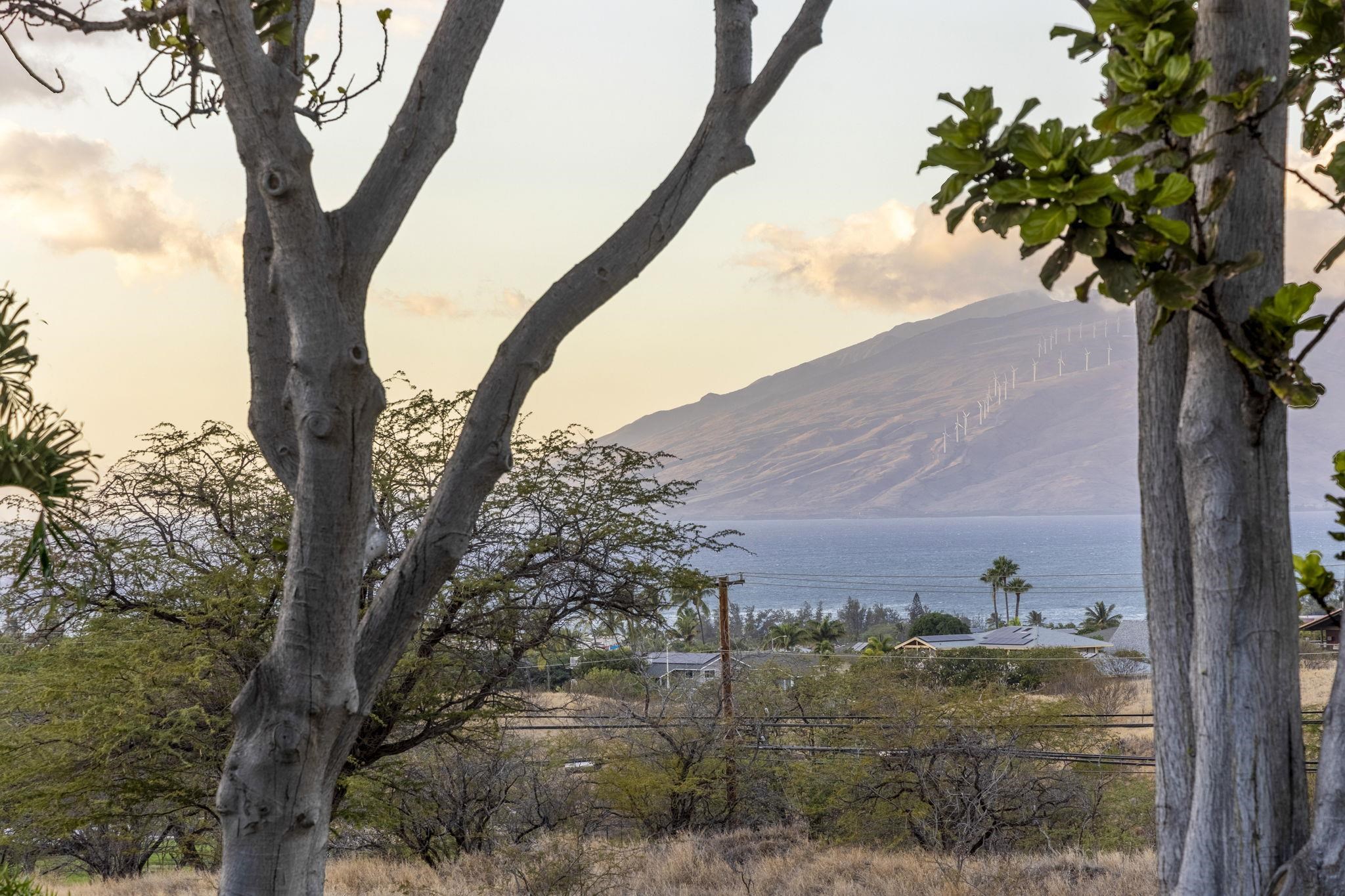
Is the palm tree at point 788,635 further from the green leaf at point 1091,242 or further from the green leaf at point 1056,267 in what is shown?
the green leaf at point 1091,242

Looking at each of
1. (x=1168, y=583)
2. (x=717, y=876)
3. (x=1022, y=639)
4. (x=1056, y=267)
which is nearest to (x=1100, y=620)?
(x=1022, y=639)

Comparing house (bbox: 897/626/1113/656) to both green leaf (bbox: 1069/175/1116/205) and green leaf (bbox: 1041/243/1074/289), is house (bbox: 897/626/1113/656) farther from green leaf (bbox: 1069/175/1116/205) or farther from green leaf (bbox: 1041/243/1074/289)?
green leaf (bbox: 1069/175/1116/205)

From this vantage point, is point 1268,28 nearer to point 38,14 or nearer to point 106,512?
point 38,14

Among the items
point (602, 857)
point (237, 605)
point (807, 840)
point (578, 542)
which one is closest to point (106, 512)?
point (237, 605)

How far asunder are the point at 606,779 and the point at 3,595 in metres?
7.78

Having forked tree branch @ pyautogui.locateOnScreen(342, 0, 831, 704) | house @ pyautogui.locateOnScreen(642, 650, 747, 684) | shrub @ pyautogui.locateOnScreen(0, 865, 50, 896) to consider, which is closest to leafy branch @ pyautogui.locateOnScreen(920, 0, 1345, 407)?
forked tree branch @ pyautogui.locateOnScreen(342, 0, 831, 704)

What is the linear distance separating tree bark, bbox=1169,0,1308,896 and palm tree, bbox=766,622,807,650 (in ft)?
157

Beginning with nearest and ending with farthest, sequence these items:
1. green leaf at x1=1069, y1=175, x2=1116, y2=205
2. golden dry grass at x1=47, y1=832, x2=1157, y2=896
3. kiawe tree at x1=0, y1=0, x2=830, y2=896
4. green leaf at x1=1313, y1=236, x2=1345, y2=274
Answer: green leaf at x1=1069, y1=175, x2=1116, y2=205
green leaf at x1=1313, y1=236, x2=1345, y2=274
kiawe tree at x1=0, y1=0, x2=830, y2=896
golden dry grass at x1=47, y1=832, x2=1157, y2=896

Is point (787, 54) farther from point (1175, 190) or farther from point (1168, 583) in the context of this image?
point (1168, 583)

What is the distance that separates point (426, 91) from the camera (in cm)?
259

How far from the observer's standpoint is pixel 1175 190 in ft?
A: 4.85

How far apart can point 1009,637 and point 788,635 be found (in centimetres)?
1225

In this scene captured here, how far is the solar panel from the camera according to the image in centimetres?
4959

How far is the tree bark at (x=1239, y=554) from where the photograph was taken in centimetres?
160
